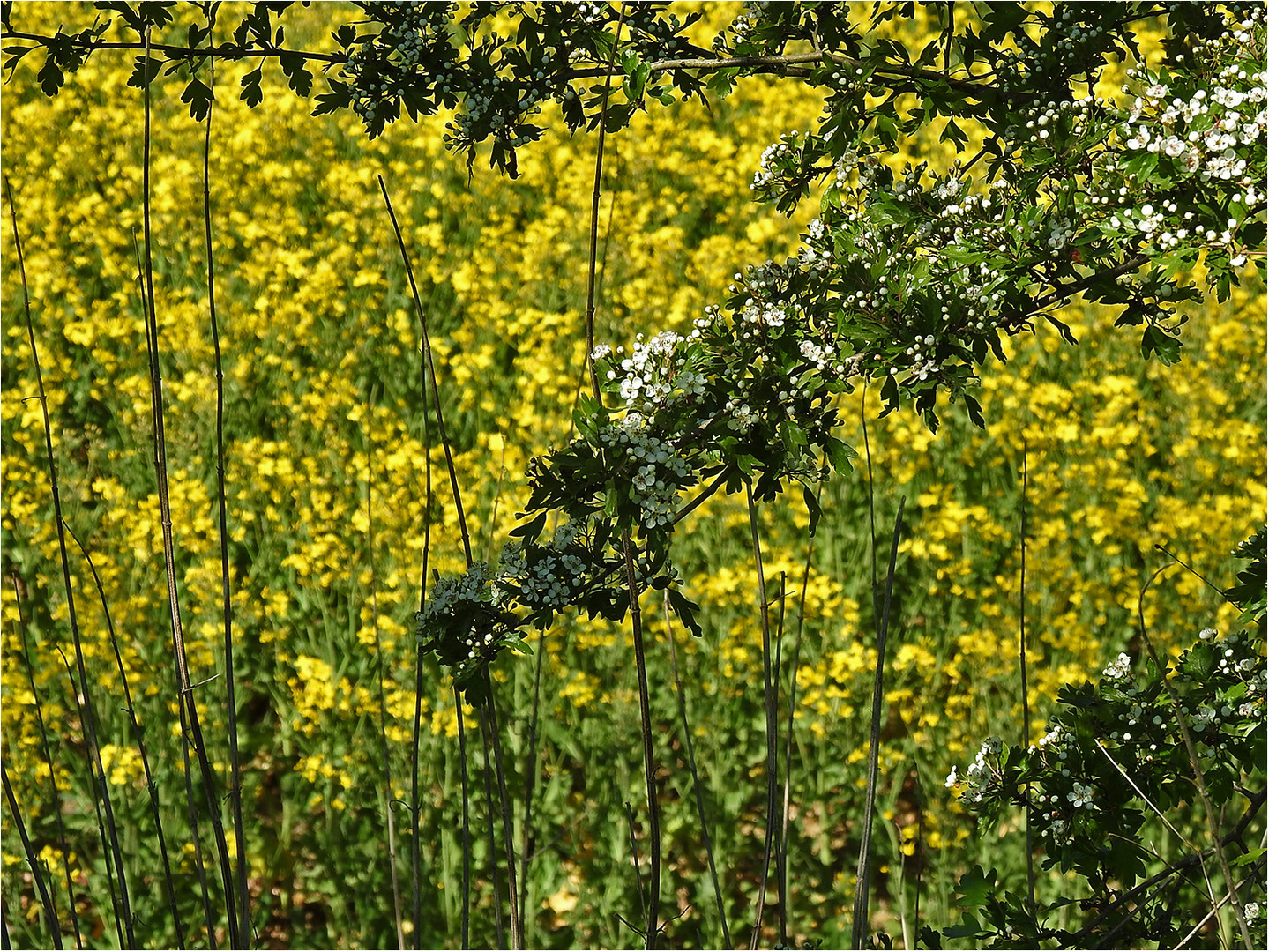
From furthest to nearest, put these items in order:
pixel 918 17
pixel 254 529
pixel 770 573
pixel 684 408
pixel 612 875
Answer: pixel 918 17 → pixel 254 529 → pixel 770 573 → pixel 612 875 → pixel 684 408

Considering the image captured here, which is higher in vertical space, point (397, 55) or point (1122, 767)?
point (397, 55)

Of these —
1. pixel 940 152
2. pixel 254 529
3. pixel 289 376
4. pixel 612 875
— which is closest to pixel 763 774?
Answer: pixel 612 875

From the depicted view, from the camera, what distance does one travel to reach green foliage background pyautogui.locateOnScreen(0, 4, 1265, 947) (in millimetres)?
3568

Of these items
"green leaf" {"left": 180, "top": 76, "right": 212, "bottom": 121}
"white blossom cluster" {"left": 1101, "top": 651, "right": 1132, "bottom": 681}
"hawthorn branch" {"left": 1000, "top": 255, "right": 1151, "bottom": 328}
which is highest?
"green leaf" {"left": 180, "top": 76, "right": 212, "bottom": 121}

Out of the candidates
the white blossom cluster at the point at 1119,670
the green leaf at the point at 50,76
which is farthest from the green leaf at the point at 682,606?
the green leaf at the point at 50,76

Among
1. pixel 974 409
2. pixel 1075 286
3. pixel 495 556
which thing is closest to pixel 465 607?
pixel 974 409

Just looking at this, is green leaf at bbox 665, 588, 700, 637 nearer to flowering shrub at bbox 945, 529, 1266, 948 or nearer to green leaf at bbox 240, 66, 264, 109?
flowering shrub at bbox 945, 529, 1266, 948

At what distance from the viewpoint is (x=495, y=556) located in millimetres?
3934

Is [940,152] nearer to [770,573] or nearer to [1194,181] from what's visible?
[770,573]

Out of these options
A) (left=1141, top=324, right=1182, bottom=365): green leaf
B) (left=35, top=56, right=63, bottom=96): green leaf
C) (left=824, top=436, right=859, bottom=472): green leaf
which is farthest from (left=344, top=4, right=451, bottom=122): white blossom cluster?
(left=1141, top=324, right=1182, bottom=365): green leaf

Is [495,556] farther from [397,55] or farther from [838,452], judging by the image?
[838,452]

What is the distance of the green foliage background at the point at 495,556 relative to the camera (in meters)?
3.57

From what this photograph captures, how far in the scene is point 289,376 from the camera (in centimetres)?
475

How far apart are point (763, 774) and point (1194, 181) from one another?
280cm
